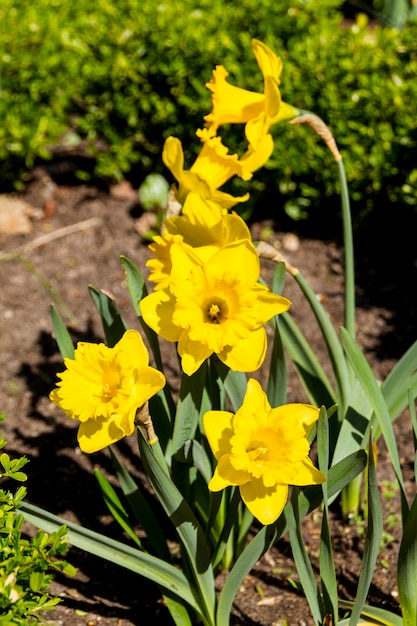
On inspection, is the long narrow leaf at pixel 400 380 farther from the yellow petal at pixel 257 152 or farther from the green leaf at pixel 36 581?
the green leaf at pixel 36 581

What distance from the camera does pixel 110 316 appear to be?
1.78 meters

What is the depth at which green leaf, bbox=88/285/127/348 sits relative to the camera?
177 centimetres

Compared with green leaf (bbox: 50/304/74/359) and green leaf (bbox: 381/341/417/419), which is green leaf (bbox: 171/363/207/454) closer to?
green leaf (bbox: 50/304/74/359)

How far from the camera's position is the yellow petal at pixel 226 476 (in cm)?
140

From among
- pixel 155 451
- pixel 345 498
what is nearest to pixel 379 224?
pixel 345 498

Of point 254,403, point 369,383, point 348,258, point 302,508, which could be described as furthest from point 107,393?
point 348,258

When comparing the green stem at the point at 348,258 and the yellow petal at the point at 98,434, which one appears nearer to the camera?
the yellow petal at the point at 98,434

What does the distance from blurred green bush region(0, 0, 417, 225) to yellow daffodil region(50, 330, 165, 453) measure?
191 cm

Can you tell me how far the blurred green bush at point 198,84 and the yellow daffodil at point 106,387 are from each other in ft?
6.26

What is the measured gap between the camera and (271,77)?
1.69m

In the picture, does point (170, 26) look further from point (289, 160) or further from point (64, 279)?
point (64, 279)

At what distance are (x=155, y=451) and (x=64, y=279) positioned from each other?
1889 millimetres

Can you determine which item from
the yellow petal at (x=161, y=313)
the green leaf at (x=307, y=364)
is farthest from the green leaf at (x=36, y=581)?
the green leaf at (x=307, y=364)

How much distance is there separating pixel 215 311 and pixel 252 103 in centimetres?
63
